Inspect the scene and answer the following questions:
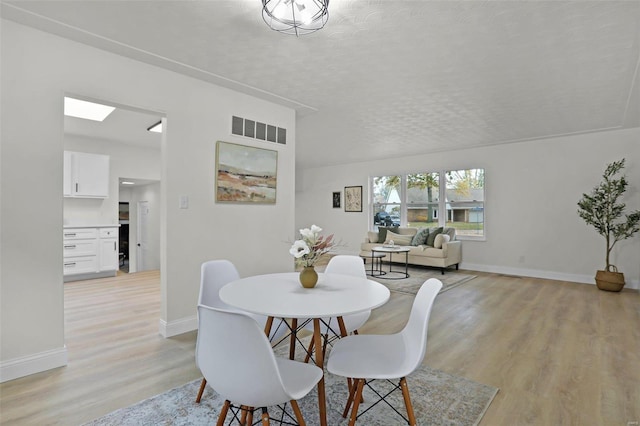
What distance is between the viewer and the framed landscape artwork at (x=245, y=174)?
337 centimetres

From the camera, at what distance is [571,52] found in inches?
106

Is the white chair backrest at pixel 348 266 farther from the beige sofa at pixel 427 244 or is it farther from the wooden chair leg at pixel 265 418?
the beige sofa at pixel 427 244

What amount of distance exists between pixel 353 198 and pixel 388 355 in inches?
279

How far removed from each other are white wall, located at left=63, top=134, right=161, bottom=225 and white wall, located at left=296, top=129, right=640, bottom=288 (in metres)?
5.98

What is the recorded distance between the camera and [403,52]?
2.71 meters

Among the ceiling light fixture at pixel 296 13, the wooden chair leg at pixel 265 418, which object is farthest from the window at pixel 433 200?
the wooden chair leg at pixel 265 418

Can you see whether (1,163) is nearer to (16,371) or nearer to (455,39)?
(16,371)

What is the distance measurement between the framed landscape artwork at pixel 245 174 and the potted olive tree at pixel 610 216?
15.8ft

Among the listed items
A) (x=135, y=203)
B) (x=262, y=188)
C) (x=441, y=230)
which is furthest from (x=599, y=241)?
(x=135, y=203)

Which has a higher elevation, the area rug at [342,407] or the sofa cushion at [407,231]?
the sofa cushion at [407,231]

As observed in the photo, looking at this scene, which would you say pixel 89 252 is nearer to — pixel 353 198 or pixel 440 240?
pixel 353 198

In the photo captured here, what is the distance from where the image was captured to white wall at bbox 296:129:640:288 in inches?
202

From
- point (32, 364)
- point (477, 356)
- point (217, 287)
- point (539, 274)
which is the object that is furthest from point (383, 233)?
point (32, 364)

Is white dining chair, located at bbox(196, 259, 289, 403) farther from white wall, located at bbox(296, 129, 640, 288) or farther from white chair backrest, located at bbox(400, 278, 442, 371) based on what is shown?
white wall, located at bbox(296, 129, 640, 288)
